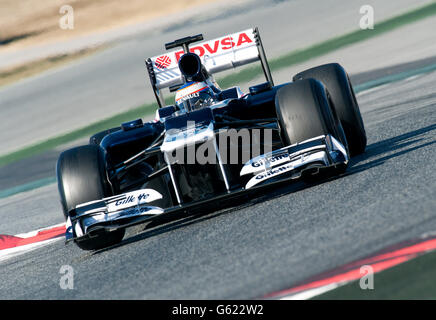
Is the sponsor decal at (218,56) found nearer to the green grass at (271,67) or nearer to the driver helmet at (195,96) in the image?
the driver helmet at (195,96)

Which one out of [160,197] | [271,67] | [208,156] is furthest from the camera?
[271,67]

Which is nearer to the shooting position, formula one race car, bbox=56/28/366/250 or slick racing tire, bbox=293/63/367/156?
formula one race car, bbox=56/28/366/250

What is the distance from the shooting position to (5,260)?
7.73 metres

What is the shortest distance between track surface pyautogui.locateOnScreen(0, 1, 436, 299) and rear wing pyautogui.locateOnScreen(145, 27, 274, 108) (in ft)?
5.81

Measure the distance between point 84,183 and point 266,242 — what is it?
1949 mm

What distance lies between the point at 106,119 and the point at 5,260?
11716 millimetres

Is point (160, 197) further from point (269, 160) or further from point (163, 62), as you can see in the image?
point (163, 62)

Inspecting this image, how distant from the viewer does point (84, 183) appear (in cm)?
630

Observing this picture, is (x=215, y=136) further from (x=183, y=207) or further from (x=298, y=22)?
(x=298, y=22)

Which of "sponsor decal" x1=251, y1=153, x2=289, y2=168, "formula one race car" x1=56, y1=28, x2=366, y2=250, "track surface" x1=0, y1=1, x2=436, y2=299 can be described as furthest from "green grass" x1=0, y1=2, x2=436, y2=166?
"sponsor decal" x1=251, y1=153, x2=289, y2=168

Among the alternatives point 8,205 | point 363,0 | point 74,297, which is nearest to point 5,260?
point 74,297

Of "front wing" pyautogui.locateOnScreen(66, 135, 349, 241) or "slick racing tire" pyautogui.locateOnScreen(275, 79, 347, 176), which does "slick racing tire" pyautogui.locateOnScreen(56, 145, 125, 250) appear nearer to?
"front wing" pyautogui.locateOnScreen(66, 135, 349, 241)

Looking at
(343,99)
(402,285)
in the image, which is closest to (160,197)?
(343,99)

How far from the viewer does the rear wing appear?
874 centimetres
